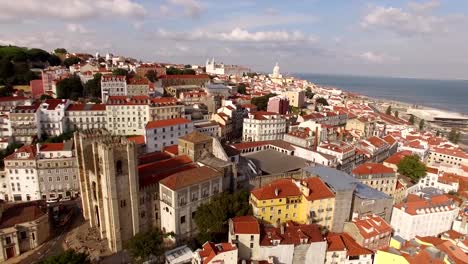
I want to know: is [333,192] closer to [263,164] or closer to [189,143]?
[263,164]

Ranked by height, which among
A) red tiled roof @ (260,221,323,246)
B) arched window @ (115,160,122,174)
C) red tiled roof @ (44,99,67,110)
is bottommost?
red tiled roof @ (260,221,323,246)

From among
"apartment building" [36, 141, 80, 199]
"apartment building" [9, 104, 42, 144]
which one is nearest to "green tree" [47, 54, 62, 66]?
"apartment building" [9, 104, 42, 144]

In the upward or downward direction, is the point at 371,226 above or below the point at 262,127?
below

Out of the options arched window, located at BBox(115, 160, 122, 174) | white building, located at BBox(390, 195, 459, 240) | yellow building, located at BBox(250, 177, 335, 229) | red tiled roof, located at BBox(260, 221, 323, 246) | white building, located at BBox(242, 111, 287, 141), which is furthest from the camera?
white building, located at BBox(242, 111, 287, 141)

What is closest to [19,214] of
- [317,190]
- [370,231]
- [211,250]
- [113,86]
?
[211,250]

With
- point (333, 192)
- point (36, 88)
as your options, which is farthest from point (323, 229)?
point (36, 88)

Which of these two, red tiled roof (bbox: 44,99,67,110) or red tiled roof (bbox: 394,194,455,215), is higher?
red tiled roof (bbox: 44,99,67,110)

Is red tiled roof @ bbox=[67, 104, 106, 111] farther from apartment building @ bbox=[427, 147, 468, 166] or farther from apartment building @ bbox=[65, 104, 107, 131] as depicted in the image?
apartment building @ bbox=[427, 147, 468, 166]

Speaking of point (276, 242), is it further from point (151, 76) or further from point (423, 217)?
point (151, 76)
